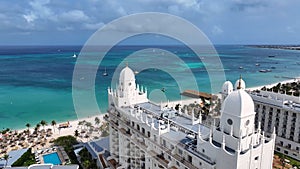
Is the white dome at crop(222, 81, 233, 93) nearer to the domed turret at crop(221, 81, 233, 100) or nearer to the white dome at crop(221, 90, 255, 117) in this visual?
the domed turret at crop(221, 81, 233, 100)

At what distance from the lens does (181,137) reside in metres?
23.4

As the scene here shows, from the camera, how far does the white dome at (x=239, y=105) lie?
1838cm

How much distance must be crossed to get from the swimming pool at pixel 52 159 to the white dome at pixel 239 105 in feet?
101

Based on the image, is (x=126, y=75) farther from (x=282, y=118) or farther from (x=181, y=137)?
(x=282, y=118)

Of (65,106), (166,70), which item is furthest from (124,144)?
(166,70)

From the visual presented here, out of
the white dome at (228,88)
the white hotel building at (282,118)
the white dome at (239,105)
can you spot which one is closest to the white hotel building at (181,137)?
the white dome at (239,105)

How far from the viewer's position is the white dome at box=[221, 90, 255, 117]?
18.4 meters

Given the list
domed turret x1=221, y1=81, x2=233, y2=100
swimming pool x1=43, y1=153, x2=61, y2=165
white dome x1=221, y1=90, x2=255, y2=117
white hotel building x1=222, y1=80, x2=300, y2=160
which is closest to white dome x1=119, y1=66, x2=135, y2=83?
white dome x1=221, y1=90, x2=255, y2=117

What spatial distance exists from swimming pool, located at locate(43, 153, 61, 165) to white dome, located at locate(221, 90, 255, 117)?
1209 inches

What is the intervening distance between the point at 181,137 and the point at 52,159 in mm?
26018

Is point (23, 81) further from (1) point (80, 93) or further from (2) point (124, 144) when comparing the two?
(2) point (124, 144)

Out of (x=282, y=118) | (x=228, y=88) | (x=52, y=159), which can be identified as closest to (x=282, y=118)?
(x=282, y=118)

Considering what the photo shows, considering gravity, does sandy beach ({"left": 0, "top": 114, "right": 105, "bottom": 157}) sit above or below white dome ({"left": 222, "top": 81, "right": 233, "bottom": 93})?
below

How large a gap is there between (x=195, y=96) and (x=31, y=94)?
63.2m
